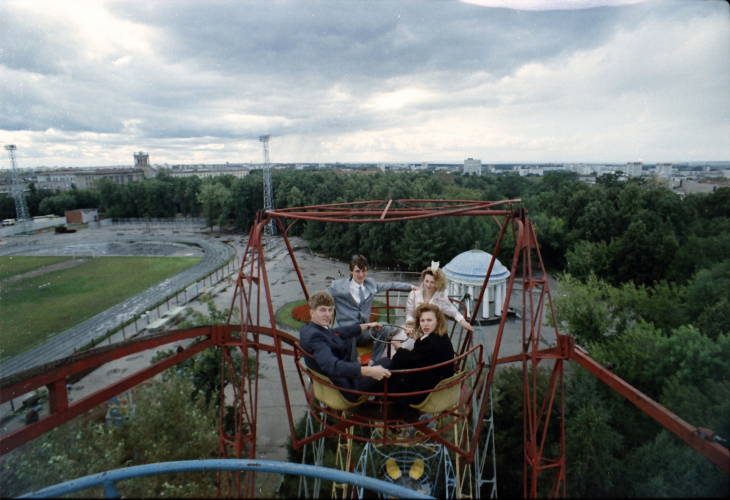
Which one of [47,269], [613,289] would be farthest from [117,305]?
[613,289]

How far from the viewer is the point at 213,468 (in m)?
2.60

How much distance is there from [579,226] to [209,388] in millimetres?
39271

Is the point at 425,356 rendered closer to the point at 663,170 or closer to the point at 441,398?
the point at 441,398

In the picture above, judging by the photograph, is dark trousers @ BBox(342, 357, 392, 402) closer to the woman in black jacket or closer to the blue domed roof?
the woman in black jacket

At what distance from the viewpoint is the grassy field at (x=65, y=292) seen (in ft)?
89.5

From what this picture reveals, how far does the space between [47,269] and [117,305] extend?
22.0m

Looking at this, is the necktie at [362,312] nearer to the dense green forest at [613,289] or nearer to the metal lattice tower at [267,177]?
the dense green forest at [613,289]

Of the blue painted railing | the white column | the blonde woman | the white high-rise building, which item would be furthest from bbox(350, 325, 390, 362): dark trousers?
the white high-rise building

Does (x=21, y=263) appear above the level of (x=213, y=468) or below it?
below

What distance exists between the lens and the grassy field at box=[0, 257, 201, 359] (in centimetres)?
2727

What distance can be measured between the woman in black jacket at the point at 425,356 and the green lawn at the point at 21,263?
185 feet

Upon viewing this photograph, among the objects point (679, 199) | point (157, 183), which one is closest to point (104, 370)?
point (679, 199)

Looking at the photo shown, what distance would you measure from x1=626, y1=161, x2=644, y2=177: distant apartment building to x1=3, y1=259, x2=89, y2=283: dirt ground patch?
6946 cm

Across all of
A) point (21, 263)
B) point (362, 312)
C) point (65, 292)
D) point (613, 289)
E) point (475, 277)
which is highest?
point (362, 312)
